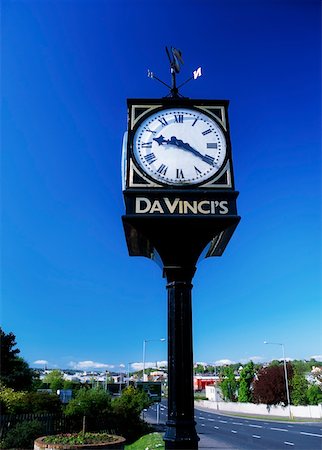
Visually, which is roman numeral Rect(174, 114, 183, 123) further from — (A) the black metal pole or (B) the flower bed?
(B) the flower bed

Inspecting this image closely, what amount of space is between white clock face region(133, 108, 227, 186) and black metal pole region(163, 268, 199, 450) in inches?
42.5

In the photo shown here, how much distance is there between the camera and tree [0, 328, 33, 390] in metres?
32.7

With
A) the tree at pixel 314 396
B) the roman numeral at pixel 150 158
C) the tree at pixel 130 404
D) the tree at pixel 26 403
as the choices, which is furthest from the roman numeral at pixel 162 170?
the tree at pixel 314 396

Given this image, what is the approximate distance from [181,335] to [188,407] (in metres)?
0.64

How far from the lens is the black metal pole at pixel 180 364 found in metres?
3.84

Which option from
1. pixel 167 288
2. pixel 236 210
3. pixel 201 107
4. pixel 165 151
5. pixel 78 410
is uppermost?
pixel 201 107

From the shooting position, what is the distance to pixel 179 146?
4.97 meters

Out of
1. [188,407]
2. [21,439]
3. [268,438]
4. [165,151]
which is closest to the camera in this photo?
[188,407]

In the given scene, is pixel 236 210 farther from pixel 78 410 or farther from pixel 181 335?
pixel 78 410

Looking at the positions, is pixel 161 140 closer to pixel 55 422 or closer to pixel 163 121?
pixel 163 121

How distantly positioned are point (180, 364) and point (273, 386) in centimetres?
5022

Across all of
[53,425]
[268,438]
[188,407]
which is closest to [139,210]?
[188,407]

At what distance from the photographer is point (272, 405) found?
4950 centimetres

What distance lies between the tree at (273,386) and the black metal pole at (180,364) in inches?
1963
